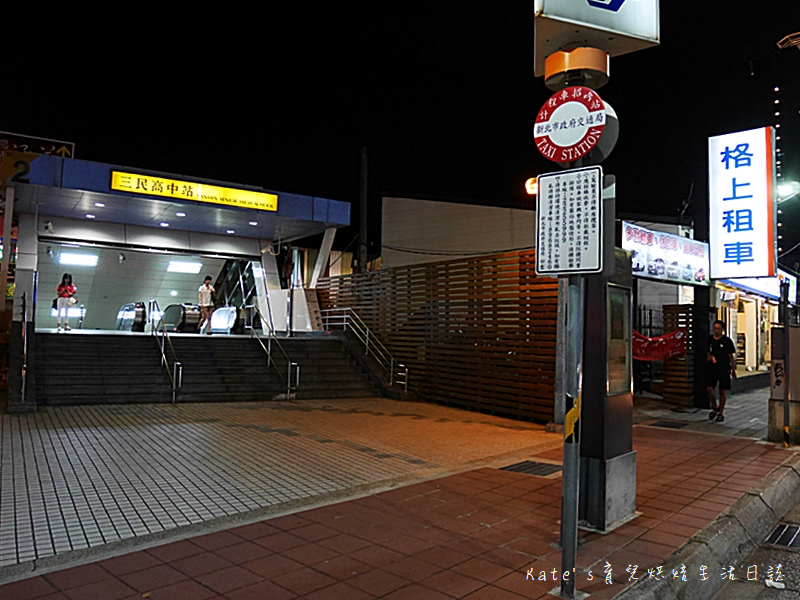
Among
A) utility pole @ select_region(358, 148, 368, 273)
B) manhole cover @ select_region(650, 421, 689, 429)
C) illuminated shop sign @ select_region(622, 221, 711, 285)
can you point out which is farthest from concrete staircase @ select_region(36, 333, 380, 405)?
illuminated shop sign @ select_region(622, 221, 711, 285)

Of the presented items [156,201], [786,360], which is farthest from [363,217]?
[786,360]

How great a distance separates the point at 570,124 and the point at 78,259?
2347 cm

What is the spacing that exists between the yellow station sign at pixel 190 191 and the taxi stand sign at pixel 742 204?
37.9 feet

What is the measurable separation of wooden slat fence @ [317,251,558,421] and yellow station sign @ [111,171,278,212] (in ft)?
13.9

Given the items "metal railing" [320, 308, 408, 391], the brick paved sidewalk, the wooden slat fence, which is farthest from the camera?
"metal railing" [320, 308, 408, 391]

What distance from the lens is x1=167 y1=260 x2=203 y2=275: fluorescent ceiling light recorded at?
82.4ft

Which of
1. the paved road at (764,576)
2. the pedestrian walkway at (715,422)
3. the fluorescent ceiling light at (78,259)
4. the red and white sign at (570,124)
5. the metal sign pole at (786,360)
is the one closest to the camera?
the red and white sign at (570,124)

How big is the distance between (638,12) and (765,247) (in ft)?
31.2

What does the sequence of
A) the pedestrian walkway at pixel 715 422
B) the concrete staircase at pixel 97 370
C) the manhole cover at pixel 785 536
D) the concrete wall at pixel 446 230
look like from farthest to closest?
the concrete wall at pixel 446 230
the concrete staircase at pixel 97 370
the pedestrian walkway at pixel 715 422
the manhole cover at pixel 785 536

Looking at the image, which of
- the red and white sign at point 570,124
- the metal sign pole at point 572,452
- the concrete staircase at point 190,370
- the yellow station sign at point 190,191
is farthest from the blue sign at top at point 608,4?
the yellow station sign at point 190,191

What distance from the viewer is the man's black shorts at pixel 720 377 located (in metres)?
11.1

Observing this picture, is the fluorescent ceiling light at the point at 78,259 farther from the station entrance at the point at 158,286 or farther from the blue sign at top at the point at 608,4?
the blue sign at top at the point at 608,4

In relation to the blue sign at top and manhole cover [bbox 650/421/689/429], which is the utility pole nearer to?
manhole cover [bbox 650/421/689/429]

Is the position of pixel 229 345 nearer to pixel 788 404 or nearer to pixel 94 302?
pixel 788 404
